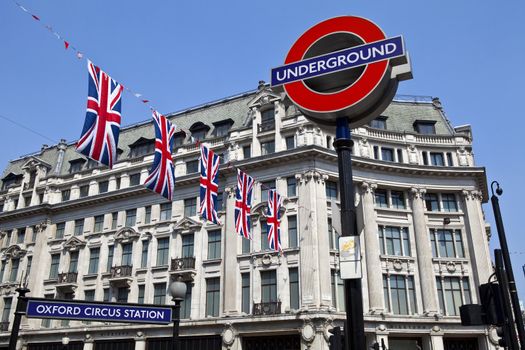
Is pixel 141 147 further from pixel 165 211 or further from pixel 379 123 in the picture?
pixel 379 123

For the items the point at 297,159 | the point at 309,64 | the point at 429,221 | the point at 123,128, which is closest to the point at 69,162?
the point at 123,128

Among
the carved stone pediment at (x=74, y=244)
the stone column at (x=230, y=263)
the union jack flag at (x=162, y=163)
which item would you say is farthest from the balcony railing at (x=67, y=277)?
the union jack flag at (x=162, y=163)

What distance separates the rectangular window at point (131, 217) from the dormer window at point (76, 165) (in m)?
10.2

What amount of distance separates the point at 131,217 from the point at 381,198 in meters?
23.3

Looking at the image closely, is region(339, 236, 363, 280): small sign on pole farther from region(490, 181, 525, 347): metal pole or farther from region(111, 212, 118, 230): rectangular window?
region(111, 212, 118, 230): rectangular window

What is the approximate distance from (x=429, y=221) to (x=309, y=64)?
33815mm

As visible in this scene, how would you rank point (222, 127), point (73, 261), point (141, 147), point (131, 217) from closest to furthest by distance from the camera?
point (222, 127)
point (131, 217)
point (73, 261)
point (141, 147)

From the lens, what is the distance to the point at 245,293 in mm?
35781

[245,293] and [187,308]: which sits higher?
[245,293]

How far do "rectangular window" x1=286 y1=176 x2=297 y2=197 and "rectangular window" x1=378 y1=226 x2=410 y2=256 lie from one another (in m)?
7.93

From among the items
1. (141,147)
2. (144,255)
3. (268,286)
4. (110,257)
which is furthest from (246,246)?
(141,147)

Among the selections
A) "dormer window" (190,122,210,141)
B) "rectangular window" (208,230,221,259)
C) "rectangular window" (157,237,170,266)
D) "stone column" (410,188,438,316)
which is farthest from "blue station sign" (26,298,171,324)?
"dormer window" (190,122,210,141)

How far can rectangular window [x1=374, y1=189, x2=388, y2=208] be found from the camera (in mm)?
38969

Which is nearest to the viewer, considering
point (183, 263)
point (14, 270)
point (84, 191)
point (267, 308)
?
point (267, 308)
